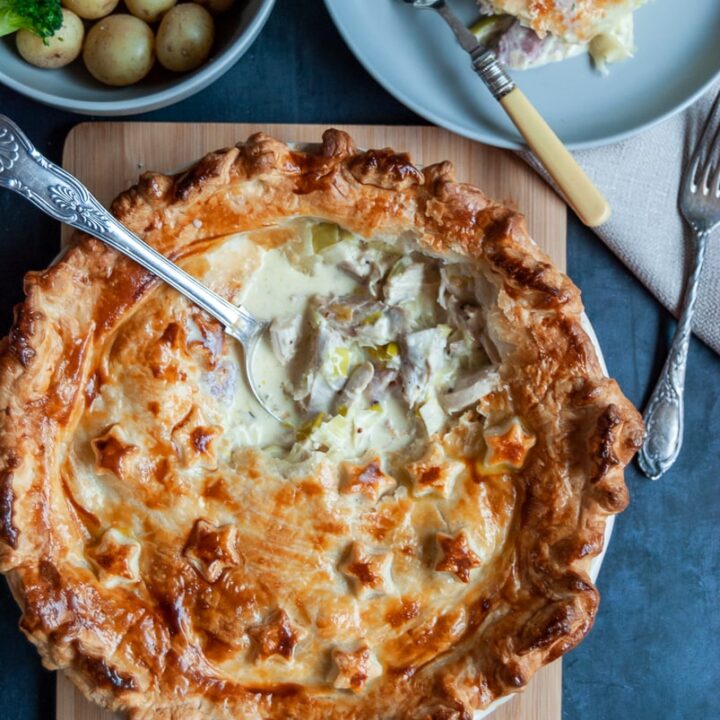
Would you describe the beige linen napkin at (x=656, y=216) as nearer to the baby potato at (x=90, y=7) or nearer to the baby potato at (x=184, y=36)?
the baby potato at (x=184, y=36)

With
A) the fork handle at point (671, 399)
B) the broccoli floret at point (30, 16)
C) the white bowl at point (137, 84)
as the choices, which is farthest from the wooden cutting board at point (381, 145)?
the fork handle at point (671, 399)

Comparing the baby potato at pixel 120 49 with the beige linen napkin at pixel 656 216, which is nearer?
the baby potato at pixel 120 49

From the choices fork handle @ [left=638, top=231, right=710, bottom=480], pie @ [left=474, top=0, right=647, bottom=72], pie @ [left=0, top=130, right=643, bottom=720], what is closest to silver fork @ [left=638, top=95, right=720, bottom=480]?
fork handle @ [left=638, top=231, right=710, bottom=480]

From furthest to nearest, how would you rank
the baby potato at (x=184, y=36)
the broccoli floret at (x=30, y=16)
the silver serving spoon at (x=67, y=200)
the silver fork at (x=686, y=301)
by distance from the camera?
the silver fork at (x=686, y=301) → the baby potato at (x=184, y=36) → the broccoli floret at (x=30, y=16) → the silver serving spoon at (x=67, y=200)

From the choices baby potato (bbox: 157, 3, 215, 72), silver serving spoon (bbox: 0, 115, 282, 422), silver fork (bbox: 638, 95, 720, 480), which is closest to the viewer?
silver serving spoon (bbox: 0, 115, 282, 422)

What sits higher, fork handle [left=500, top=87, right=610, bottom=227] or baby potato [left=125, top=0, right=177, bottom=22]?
baby potato [left=125, top=0, right=177, bottom=22]

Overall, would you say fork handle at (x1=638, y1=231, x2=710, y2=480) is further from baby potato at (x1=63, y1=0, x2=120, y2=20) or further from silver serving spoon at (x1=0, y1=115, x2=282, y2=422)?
baby potato at (x1=63, y1=0, x2=120, y2=20)

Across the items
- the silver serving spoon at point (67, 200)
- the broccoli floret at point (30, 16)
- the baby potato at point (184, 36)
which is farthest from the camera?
the baby potato at point (184, 36)

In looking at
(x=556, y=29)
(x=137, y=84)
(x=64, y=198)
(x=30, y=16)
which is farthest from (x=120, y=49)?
(x=556, y=29)
